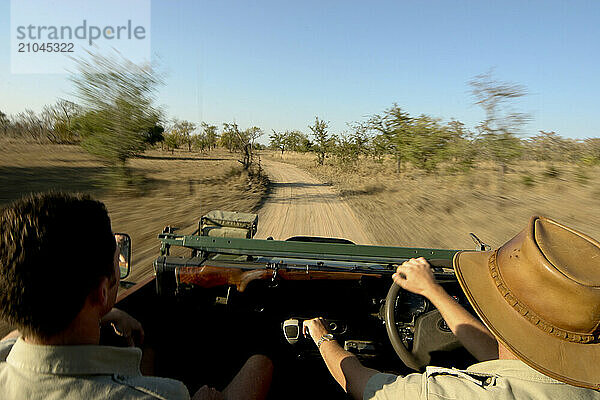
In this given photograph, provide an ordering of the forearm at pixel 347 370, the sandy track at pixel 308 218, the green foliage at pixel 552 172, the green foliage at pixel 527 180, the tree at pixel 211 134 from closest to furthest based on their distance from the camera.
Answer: the forearm at pixel 347 370, the sandy track at pixel 308 218, the green foliage at pixel 552 172, the green foliage at pixel 527 180, the tree at pixel 211 134

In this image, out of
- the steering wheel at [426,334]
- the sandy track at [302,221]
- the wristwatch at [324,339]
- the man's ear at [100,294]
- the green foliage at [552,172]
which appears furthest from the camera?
the green foliage at [552,172]

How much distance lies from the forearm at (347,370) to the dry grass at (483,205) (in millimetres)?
6898

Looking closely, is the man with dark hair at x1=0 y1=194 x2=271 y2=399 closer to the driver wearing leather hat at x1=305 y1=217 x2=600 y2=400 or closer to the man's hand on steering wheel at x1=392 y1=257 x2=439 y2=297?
the driver wearing leather hat at x1=305 y1=217 x2=600 y2=400

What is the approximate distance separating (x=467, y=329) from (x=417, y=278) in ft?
0.99

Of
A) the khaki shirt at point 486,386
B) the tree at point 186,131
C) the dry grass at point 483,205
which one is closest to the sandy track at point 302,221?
the dry grass at point 483,205

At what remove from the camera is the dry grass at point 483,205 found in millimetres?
9023

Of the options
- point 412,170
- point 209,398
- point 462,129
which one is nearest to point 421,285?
point 209,398

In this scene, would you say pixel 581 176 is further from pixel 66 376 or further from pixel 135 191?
pixel 135 191

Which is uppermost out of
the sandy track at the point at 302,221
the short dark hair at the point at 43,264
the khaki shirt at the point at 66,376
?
the short dark hair at the point at 43,264

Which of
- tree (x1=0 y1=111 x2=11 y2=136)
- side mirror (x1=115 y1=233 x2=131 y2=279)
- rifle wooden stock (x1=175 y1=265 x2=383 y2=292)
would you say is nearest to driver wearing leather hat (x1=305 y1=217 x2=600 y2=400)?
rifle wooden stock (x1=175 y1=265 x2=383 y2=292)

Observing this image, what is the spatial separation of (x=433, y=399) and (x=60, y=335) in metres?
1.11

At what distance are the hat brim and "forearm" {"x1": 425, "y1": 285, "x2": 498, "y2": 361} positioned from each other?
0.36 metres

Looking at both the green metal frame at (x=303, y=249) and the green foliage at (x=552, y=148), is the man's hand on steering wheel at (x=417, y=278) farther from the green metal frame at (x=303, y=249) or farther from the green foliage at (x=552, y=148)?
the green foliage at (x=552, y=148)

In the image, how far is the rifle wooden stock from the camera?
2.17 metres
